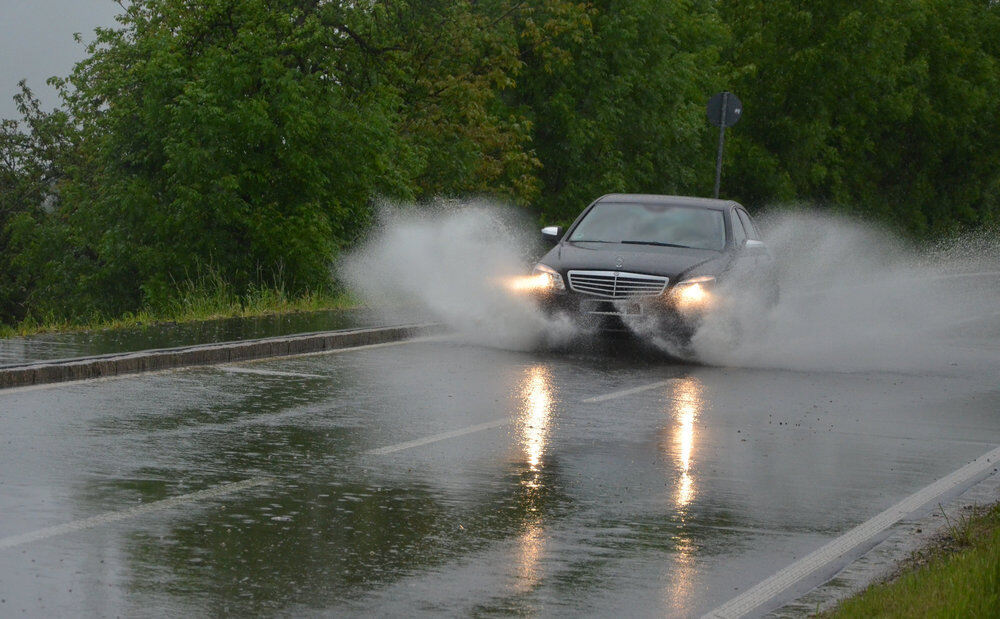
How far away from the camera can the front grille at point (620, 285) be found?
16938 mm

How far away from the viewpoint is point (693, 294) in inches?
668

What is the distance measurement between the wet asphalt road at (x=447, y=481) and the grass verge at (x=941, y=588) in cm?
62

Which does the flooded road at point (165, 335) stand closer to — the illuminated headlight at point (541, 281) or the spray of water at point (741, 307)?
the spray of water at point (741, 307)

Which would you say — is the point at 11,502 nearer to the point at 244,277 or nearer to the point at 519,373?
the point at 519,373

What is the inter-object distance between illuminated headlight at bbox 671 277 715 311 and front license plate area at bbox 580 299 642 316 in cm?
42

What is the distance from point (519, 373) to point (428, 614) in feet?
30.2

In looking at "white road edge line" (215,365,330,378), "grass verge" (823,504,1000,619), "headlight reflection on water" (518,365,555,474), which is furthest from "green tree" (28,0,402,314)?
"grass verge" (823,504,1000,619)

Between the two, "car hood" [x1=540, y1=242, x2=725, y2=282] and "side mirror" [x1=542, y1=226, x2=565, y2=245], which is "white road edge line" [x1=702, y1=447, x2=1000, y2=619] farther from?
"side mirror" [x1=542, y1=226, x2=565, y2=245]

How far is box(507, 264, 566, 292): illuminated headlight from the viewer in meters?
17.3

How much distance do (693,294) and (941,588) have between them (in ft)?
34.7

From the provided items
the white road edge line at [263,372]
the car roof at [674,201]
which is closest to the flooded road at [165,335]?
the white road edge line at [263,372]

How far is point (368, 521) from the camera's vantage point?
26.6 feet

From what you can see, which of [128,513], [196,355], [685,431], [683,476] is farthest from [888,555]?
[196,355]

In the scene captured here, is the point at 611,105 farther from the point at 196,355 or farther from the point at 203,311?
the point at 196,355
